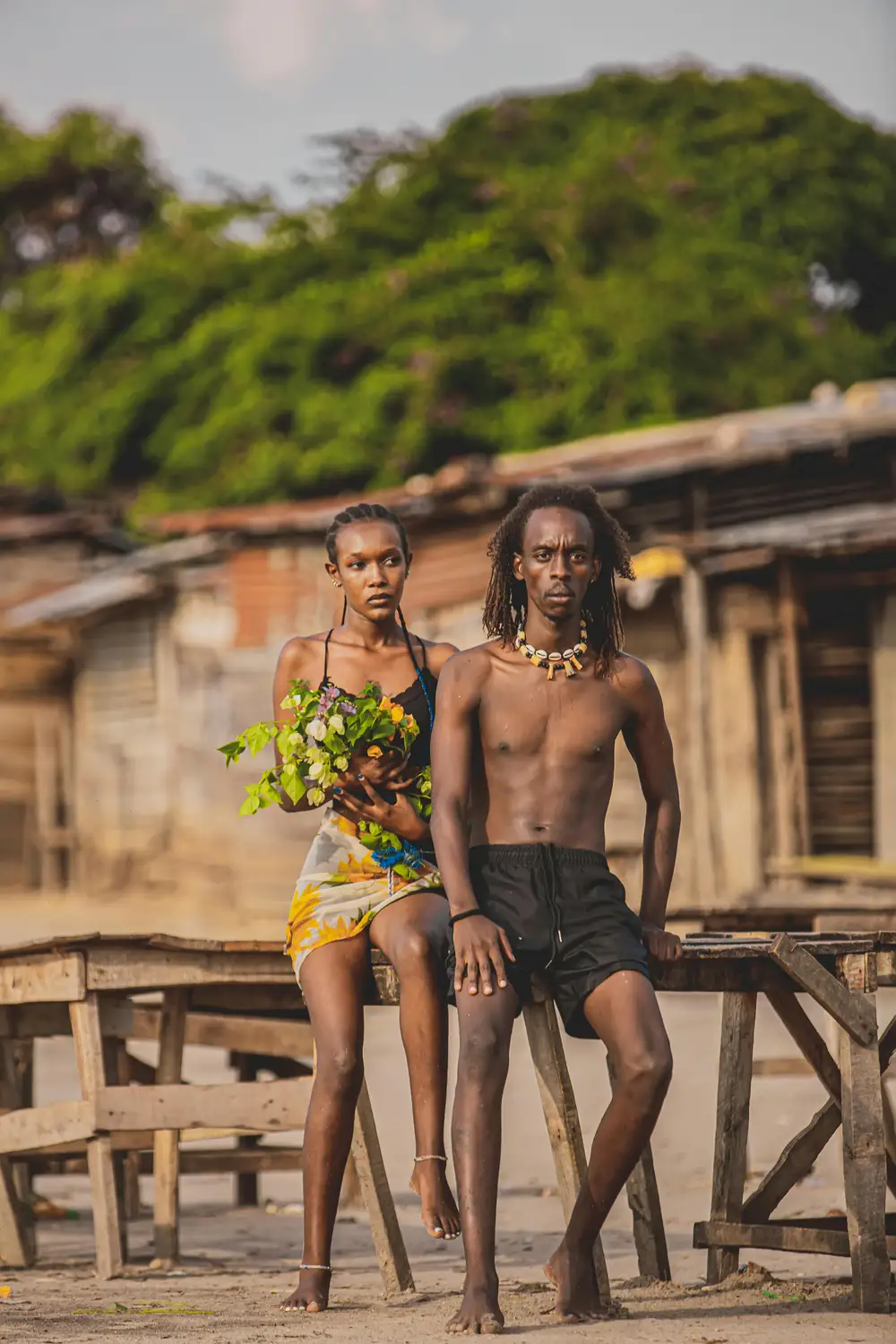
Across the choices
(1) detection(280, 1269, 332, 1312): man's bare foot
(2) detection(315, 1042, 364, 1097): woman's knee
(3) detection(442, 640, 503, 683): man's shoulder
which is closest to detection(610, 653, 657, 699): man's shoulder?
(3) detection(442, 640, 503, 683): man's shoulder

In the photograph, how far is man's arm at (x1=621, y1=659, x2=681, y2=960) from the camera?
180 inches

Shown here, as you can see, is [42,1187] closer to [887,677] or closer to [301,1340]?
[301,1340]

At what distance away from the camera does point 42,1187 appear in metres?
7.60

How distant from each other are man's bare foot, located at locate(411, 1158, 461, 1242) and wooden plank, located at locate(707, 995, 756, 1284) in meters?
0.86

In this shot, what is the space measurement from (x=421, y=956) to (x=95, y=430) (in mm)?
27629

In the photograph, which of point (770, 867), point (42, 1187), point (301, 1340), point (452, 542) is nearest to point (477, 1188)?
point (301, 1340)

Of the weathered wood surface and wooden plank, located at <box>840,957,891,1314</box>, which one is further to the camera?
the weathered wood surface

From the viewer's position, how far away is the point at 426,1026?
4.51m

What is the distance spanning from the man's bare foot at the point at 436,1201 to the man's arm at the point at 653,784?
0.74 metres

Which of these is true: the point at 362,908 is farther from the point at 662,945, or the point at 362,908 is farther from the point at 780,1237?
the point at 780,1237

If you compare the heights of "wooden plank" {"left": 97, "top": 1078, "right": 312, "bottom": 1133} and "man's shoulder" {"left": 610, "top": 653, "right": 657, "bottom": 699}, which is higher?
"man's shoulder" {"left": 610, "top": 653, "right": 657, "bottom": 699}

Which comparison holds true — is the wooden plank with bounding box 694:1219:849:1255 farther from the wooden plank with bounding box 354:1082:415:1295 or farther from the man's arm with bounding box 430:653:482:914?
the man's arm with bounding box 430:653:482:914

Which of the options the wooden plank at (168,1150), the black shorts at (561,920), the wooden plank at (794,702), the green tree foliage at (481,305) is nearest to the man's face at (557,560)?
the black shorts at (561,920)

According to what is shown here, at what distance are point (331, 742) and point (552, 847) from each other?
644mm
